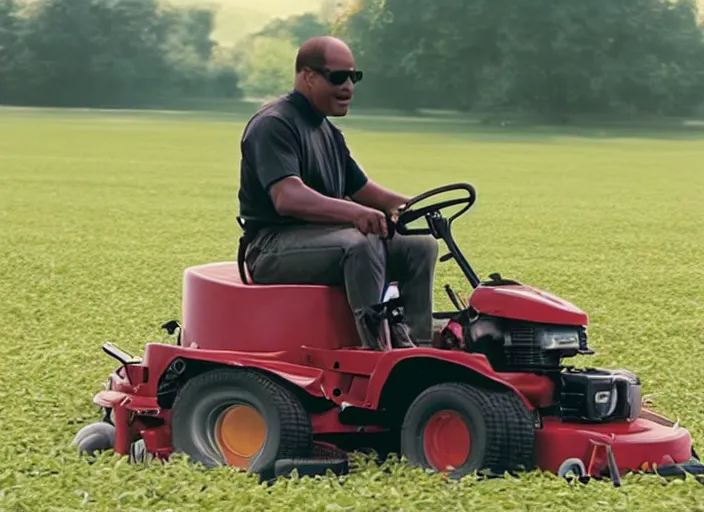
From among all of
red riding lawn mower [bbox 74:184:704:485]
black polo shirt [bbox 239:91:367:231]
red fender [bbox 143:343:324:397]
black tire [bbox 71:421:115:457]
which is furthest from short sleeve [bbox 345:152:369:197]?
black tire [bbox 71:421:115:457]

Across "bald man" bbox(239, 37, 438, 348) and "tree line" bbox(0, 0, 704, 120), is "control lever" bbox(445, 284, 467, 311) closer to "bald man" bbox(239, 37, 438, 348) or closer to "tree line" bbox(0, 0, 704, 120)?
"bald man" bbox(239, 37, 438, 348)

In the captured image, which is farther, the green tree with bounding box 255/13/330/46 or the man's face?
the green tree with bounding box 255/13/330/46

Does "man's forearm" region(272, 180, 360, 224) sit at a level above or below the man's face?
below

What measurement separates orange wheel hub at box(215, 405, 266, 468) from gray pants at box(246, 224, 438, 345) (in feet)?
1.63

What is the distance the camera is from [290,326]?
15.8 ft

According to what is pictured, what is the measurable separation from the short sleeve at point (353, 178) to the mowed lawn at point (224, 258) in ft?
4.52

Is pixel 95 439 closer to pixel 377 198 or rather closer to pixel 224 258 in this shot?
pixel 377 198

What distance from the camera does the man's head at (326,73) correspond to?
4.96 metres

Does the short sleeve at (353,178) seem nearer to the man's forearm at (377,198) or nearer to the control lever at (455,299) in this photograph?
the man's forearm at (377,198)

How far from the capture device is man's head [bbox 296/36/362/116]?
16.3ft

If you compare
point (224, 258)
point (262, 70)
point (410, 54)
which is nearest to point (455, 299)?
point (224, 258)

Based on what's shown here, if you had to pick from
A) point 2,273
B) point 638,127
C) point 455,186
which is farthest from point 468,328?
point 638,127

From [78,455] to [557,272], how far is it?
7.53 metres

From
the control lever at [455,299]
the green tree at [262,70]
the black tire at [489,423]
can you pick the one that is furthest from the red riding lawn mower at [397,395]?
the green tree at [262,70]
